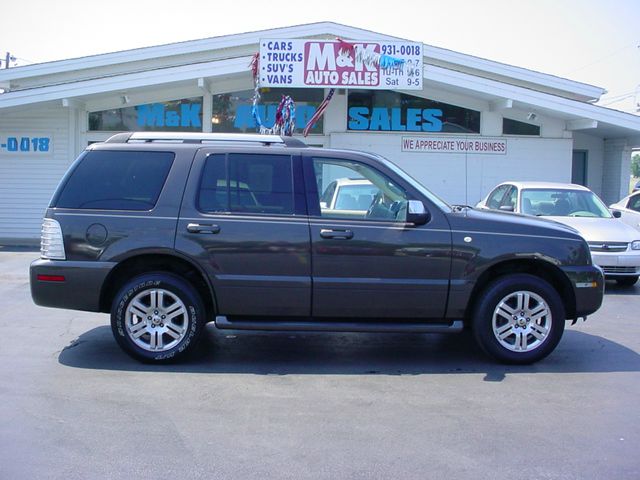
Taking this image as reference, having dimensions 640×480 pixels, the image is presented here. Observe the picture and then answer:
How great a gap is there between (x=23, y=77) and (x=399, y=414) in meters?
13.8

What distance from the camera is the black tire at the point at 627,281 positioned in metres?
10.4

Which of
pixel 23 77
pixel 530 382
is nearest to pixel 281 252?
pixel 530 382

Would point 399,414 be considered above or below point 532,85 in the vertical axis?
below

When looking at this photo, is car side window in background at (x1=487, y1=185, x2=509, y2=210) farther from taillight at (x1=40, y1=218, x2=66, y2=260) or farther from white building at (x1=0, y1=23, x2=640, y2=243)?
taillight at (x1=40, y1=218, x2=66, y2=260)

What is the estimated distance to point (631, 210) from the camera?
13.0 meters

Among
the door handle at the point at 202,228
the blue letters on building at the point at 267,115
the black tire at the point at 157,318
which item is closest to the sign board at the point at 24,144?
the blue letters on building at the point at 267,115

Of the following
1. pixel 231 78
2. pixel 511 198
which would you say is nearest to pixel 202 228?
pixel 511 198

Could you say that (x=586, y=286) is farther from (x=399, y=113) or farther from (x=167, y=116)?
(x=167, y=116)

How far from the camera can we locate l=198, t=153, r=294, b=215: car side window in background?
241 inches

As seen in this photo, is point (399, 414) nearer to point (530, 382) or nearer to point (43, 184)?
point (530, 382)

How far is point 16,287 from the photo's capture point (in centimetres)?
1014

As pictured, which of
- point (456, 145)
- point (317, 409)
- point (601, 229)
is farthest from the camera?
point (456, 145)

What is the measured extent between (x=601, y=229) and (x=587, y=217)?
63 cm

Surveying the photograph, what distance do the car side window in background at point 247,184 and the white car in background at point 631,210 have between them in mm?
8670
